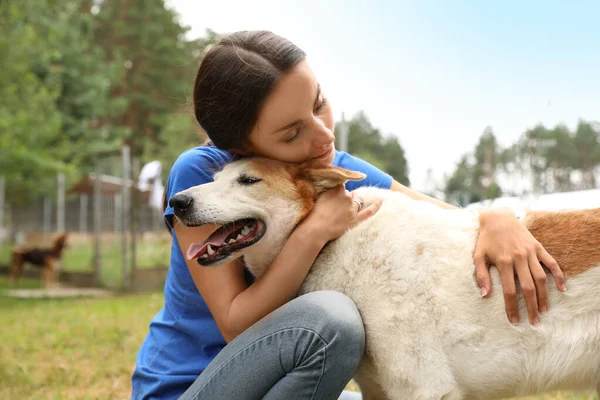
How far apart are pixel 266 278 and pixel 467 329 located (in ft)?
2.34

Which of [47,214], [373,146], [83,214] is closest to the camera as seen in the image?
[373,146]

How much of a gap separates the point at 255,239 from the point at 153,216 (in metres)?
10.9

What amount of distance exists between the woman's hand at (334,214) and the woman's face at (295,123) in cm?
17

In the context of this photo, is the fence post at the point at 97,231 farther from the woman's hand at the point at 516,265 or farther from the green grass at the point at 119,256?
the woman's hand at the point at 516,265

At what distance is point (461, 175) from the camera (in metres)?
11.5

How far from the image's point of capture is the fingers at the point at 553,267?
76.9 inches

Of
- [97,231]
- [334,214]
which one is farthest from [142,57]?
[334,214]

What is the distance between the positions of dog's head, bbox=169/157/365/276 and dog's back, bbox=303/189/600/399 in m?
0.37

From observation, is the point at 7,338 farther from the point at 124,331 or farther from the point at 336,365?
the point at 336,365

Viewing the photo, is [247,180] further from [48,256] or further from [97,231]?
[48,256]

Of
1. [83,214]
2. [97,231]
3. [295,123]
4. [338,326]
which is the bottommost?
[83,214]

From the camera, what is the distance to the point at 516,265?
1.97 metres

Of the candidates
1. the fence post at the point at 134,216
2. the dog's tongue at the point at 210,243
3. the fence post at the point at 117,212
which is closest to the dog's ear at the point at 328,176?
the dog's tongue at the point at 210,243

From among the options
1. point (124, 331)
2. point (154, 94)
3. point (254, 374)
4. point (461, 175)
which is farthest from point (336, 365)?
point (154, 94)
